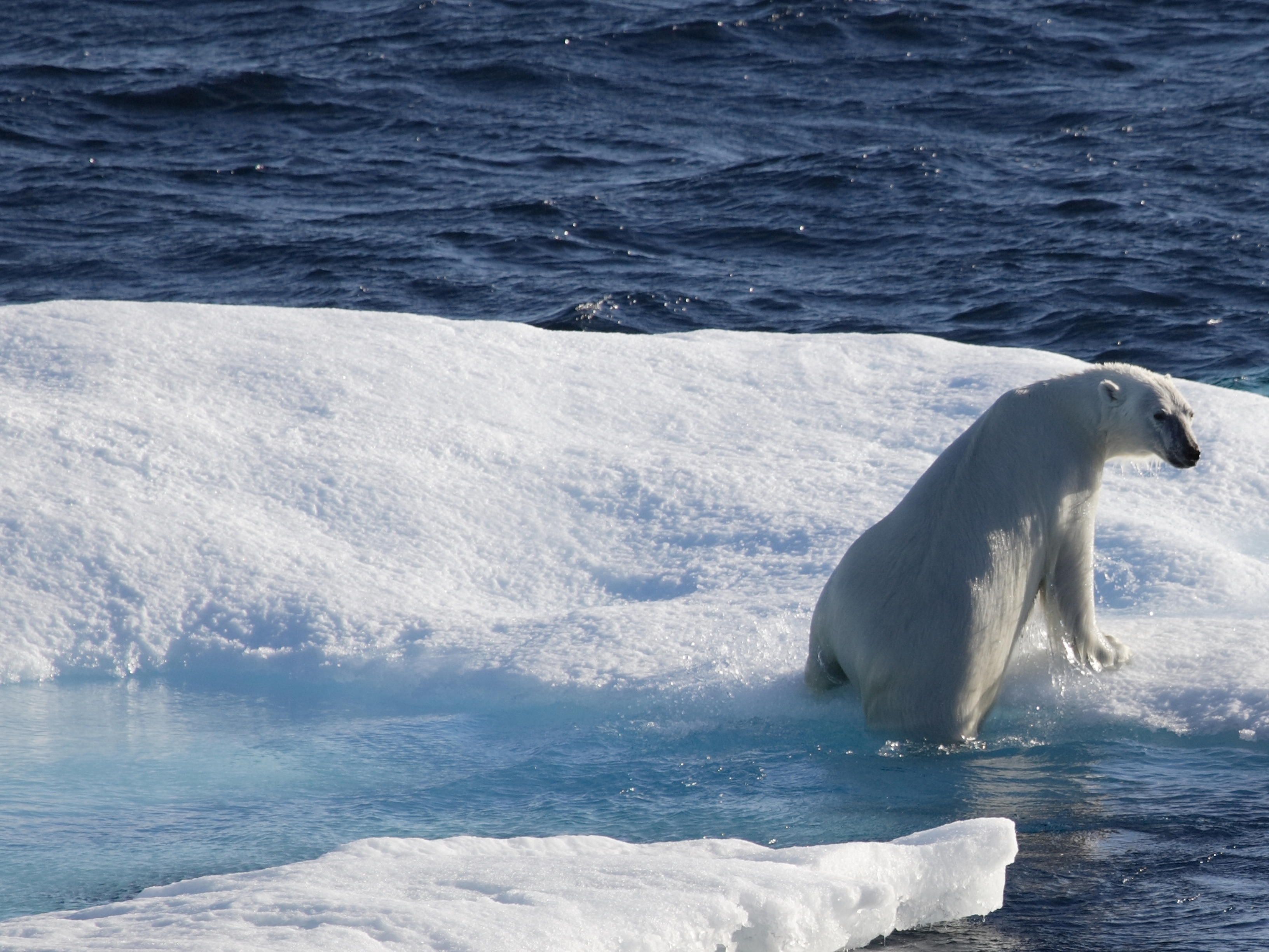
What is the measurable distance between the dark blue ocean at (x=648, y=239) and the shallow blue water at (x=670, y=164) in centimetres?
5

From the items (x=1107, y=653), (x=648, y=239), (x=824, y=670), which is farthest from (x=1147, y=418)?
(x=648, y=239)

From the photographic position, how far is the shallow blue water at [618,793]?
10.5 ft

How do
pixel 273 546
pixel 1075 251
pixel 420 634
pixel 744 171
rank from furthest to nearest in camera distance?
pixel 744 171
pixel 1075 251
pixel 273 546
pixel 420 634

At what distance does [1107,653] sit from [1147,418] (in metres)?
0.71

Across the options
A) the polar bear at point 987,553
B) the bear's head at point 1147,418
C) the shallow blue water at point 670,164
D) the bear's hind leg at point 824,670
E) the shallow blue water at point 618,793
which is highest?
the shallow blue water at point 670,164

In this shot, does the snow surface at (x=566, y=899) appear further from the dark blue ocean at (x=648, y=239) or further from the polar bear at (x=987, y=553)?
the polar bear at (x=987, y=553)

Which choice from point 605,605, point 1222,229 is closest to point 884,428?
point 605,605

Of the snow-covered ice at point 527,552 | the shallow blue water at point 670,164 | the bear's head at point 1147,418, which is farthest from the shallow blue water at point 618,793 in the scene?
the shallow blue water at point 670,164

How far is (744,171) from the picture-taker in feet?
44.2

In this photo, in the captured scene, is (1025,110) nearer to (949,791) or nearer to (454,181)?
(454,181)

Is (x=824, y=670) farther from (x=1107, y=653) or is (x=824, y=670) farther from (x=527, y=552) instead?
(x=527, y=552)

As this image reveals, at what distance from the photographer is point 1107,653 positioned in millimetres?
4320

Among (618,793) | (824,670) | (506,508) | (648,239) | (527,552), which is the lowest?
(618,793)

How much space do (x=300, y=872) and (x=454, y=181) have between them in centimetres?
1117
